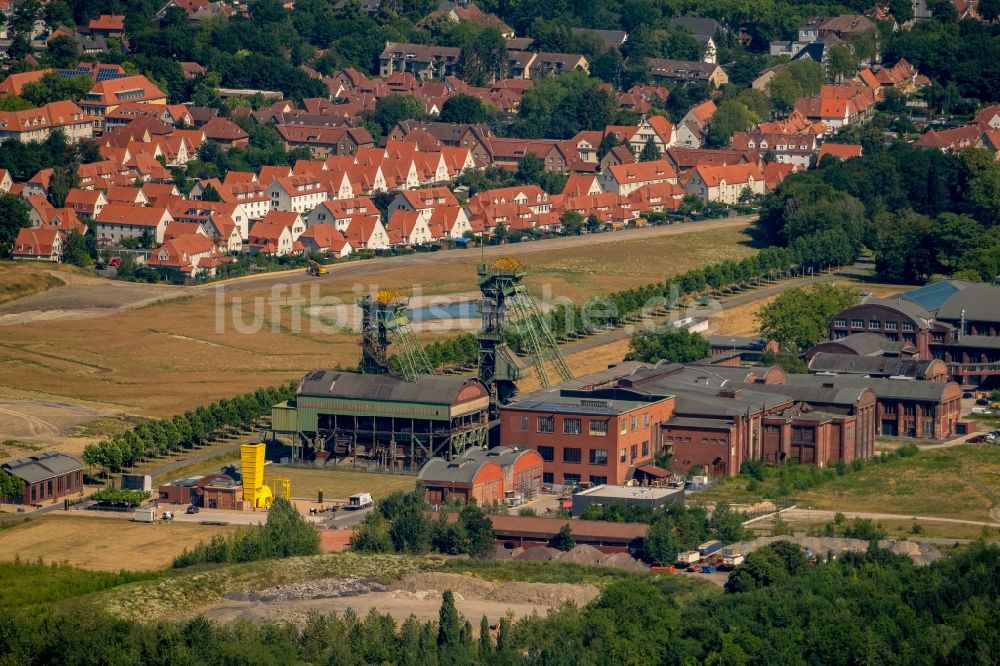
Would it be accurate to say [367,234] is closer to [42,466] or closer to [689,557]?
[42,466]

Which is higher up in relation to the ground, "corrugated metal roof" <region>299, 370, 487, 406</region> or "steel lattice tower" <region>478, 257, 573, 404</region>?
"steel lattice tower" <region>478, 257, 573, 404</region>

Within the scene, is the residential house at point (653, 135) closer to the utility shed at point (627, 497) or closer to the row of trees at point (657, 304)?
the row of trees at point (657, 304)

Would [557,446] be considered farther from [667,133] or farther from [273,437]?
[667,133]

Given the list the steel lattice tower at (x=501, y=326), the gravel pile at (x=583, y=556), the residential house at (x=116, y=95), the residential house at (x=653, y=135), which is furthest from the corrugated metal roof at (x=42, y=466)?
the residential house at (x=653, y=135)

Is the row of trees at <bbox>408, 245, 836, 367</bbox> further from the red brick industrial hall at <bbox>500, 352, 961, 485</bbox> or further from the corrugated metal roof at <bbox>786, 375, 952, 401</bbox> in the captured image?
the corrugated metal roof at <bbox>786, 375, 952, 401</bbox>

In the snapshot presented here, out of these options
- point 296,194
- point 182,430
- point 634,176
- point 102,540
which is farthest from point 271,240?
point 102,540

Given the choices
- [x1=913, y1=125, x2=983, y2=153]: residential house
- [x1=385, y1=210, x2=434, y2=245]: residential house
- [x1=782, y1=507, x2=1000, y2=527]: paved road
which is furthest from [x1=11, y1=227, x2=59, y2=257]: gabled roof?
[x1=782, y1=507, x2=1000, y2=527]: paved road

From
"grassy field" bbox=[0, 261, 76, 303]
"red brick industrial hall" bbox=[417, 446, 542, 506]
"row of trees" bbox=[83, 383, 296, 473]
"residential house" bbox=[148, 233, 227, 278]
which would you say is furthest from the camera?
"residential house" bbox=[148, 233, 227, 278]
